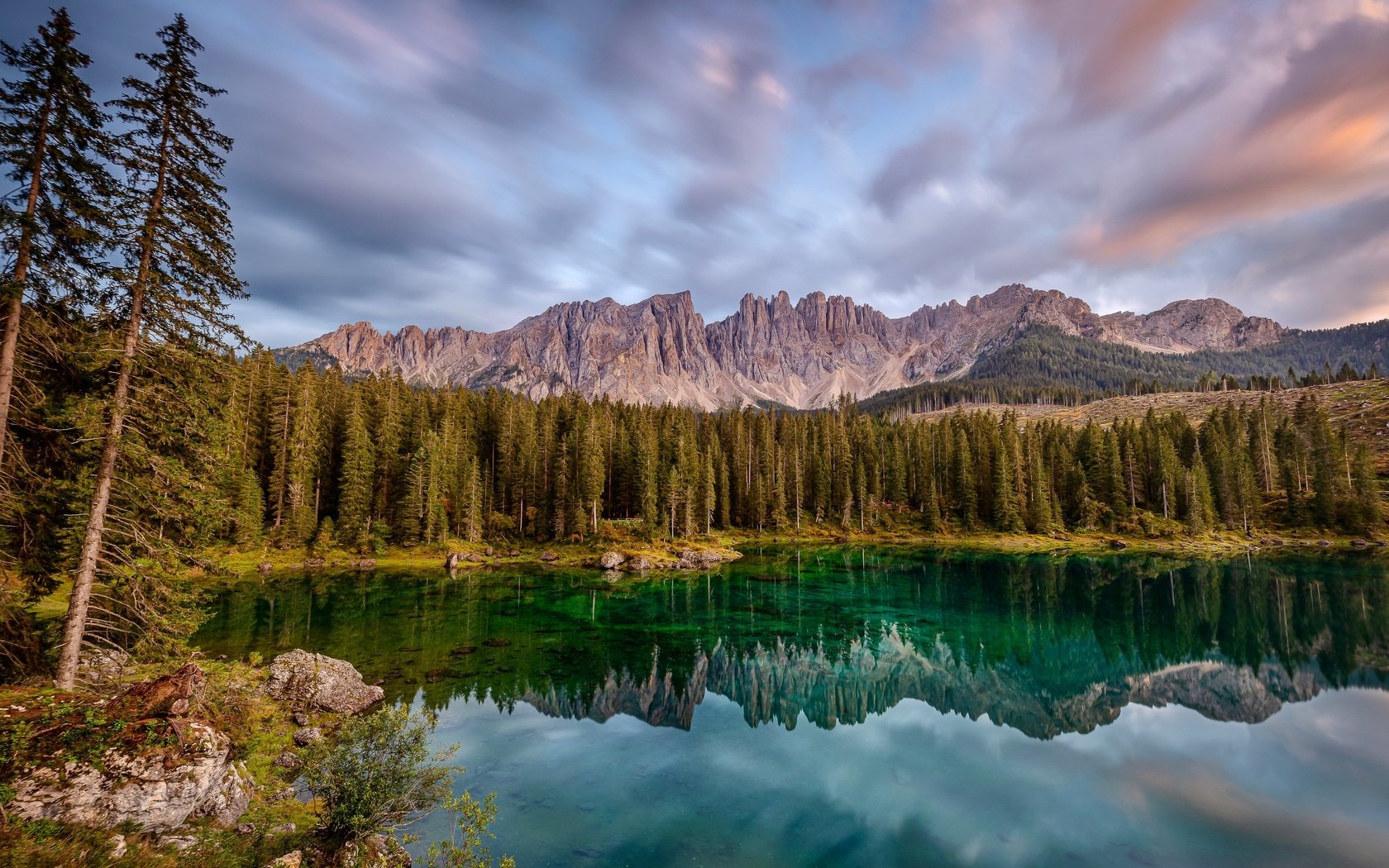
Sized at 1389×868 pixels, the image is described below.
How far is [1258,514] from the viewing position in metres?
93.9

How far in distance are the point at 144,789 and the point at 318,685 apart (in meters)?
14.3

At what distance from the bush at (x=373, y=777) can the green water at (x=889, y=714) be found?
4.43 m

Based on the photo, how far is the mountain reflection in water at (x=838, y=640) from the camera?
29.2m

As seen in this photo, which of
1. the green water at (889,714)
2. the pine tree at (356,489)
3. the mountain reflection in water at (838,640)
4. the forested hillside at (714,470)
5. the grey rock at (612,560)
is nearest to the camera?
the green water at (889,714)

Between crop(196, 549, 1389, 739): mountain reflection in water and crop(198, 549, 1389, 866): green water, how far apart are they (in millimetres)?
238

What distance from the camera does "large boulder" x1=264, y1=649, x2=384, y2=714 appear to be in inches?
906

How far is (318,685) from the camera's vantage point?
23484mm

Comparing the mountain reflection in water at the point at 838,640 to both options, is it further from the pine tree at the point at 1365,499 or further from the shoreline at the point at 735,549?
the pine tree at the point at 1365,499

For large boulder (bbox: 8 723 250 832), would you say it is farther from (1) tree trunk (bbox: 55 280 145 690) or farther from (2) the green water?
(2) the green water

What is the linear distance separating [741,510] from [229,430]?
9506cm

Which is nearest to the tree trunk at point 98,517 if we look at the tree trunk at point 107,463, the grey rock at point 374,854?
the tree trunk at point 107,463

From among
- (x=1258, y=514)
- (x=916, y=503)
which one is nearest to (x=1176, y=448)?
(x=1258, y=514)

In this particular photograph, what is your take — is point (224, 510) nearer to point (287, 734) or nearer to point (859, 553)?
point (287, 734)

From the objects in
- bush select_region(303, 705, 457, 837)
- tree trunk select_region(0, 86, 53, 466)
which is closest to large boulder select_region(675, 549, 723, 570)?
bush select_region(303, 705, 457, 837)
